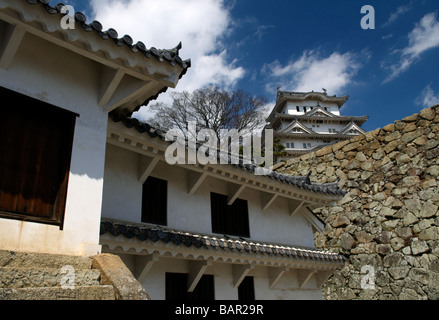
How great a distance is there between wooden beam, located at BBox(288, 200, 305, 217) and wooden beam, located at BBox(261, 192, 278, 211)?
4.31 ft

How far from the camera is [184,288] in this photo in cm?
823

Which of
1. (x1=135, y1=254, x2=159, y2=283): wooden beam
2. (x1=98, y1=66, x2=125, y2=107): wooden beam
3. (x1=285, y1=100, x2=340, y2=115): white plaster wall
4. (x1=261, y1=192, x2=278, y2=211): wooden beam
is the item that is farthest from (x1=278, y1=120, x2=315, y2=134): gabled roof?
(x1=98, y1=66, x2=125, y2=107): wooden beam

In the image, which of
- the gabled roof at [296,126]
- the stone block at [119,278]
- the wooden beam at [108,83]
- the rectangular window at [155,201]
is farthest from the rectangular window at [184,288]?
the gabled roof at [296,126]

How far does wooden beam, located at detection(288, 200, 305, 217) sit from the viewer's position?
12.1 m

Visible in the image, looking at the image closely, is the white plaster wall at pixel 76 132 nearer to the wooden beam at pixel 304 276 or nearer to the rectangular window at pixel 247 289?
the rectangular window at pixel 247 289

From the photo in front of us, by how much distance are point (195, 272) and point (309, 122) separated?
49.2 metres

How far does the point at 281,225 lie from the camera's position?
38.6ft

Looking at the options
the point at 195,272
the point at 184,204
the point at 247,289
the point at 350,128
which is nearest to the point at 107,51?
the point at 184,204

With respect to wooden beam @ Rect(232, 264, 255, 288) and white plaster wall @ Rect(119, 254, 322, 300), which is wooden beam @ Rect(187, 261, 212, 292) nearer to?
white plaster wall @ Rect(119, 254, 322, 300)

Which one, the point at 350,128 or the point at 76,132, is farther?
the point at 350,128

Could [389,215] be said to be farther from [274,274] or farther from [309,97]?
[309,97]

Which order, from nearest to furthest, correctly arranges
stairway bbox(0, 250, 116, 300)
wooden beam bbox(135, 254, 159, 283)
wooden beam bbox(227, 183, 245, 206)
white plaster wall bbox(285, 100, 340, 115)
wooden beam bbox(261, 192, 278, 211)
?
stairway bbox(0, 250, 116, 300), wooden beam bbox(135, 254, 159, 283), wooden beam bbox(227, 183, 245, 206), wooden beam bbox(261, 192, 278, 211), white plaster wall bbox(285, 100, 340, 115)

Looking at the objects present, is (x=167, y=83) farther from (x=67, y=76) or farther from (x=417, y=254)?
(x=417, y=254)
